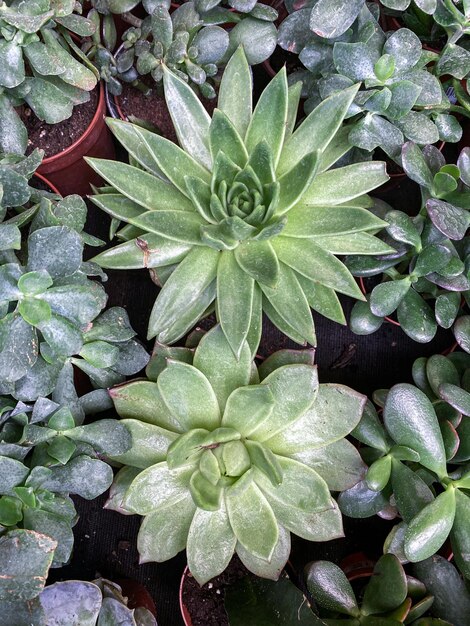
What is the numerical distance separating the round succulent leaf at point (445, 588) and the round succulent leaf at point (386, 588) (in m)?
0.09

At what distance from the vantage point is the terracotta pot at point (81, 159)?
1234 millimetres

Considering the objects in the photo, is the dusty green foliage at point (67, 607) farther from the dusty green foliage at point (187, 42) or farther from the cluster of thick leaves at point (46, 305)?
the dusty green foliage at point (187, 42)

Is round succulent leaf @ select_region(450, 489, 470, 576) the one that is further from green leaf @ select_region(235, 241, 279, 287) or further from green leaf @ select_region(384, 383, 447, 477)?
green leaf @ select_region(235, 241, 279, 287)

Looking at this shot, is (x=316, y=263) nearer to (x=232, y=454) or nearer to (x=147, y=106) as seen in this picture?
(x=232, y=454)

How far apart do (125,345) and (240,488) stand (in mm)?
322

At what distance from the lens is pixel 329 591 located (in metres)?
0.96

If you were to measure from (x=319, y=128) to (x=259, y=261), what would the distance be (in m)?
0.26

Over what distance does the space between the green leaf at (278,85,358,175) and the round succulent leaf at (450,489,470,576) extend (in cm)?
63

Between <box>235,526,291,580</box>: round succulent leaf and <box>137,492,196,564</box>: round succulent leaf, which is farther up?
<box>137,492,196,564</box>: round succulent leaf

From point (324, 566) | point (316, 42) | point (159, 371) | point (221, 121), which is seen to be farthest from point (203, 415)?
point (316, 42)

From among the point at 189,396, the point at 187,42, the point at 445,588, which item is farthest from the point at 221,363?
the point at 187,42

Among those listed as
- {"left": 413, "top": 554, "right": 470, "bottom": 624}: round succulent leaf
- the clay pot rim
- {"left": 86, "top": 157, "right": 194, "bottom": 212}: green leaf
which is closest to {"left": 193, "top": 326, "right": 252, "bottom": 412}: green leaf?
{"left": 86, "top": 157, "right": 194, "bottom": 212}: green leaf

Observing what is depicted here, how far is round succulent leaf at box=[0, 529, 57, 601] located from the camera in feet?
2.59

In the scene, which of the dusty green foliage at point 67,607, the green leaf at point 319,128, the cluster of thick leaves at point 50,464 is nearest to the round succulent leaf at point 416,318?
the green leaf at point 319,128
